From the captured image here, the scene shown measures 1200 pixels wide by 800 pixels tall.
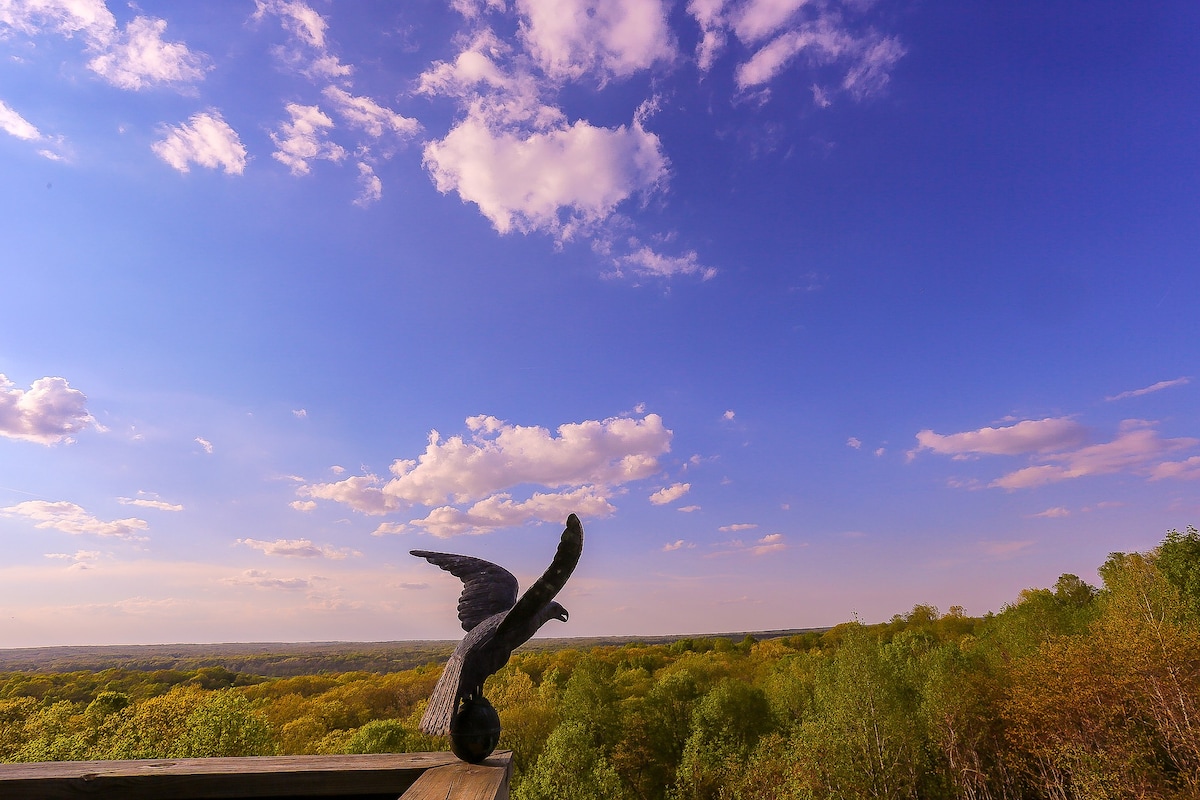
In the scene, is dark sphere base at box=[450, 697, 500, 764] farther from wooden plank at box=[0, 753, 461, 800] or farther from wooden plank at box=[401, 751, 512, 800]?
wooden plank at box=[0, 753, 461, 800]

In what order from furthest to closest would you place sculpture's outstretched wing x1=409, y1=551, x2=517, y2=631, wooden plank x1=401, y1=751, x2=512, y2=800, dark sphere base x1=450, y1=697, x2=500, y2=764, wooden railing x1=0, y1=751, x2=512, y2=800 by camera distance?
sculpture's outstretched wing x1=409, y1=551, x2=517, y2=631 → dark sphere base x1=450, y1=697, x2=500, y2=764 → wooden railing x1=0, y1=751, x2=512, y2=800 → wooden plank x1=401, y1=751, x2=512, y2=800

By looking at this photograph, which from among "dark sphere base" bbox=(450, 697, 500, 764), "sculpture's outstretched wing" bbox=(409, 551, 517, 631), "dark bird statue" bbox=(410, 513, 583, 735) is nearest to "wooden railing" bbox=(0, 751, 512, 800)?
"dark sphere base" bbox=(450, 697, 500, 764)

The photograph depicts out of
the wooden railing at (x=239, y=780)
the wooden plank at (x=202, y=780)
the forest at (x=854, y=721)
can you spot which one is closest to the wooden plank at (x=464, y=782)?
the wooden railing at (x=239, y=780)

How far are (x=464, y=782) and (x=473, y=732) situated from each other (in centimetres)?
49

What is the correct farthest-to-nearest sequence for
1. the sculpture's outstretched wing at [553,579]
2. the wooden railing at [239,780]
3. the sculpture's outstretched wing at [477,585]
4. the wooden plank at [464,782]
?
the sculpture's outstretched wing at [477,585] < the sculpture's outstretched wing at [553,579] < the wooden railing at [239,780] < the wooden plank at [464,782]

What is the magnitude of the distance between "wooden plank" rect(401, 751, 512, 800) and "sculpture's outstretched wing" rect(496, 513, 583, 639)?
699 mm

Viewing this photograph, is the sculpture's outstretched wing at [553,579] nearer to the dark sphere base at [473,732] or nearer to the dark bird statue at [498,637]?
the dark bird statue at [498,637]

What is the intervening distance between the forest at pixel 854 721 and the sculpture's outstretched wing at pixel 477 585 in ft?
72.1

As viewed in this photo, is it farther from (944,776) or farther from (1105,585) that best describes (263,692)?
(1105,585)

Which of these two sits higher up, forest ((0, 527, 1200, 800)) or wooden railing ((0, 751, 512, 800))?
wooden railing ((0, 751, 512, 800))

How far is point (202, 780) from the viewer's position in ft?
9.55

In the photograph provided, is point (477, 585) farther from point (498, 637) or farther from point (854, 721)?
point (854, 721)

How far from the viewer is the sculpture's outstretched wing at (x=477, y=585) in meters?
4.25

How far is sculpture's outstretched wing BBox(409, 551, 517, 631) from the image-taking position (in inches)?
167
